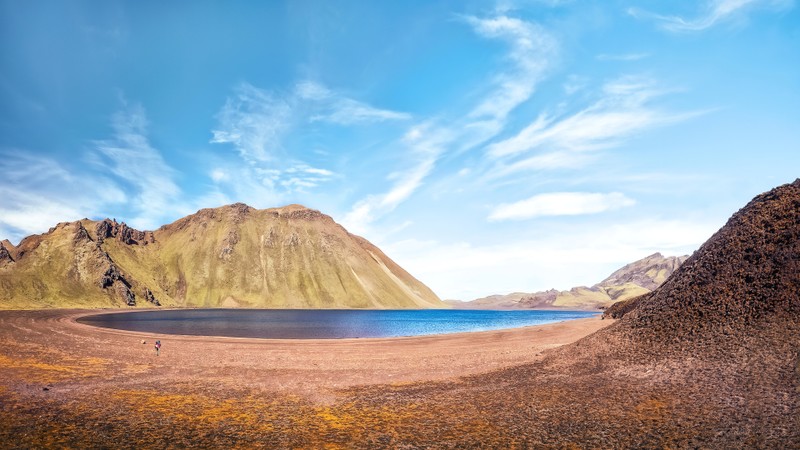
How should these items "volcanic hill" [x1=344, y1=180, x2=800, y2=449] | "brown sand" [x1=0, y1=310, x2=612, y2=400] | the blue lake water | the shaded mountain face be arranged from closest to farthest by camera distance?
"volcanic hill" [x1=344, y1=180, x2=800, y2=449]
the shaded mountain face
"brown sand" [x1=0, y1=310, x2=612, y2=400]
the blue lake water

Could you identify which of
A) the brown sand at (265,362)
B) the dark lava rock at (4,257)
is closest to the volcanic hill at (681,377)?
the brown sand at (265,362)

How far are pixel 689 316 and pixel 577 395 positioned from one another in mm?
10363

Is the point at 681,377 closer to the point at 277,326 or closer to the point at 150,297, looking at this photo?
the point at 277,326

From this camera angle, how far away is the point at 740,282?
2283 cm

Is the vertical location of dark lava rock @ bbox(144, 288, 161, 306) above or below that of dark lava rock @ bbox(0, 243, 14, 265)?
below

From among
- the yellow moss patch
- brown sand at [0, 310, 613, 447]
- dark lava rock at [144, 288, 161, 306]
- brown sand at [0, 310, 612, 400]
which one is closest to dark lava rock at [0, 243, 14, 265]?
dark lava rock at [144, 288, 161, 306]

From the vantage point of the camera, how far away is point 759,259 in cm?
2309

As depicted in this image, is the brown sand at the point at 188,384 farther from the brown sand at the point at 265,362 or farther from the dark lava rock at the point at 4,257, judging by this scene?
the dark lava rock at the point at 4,257

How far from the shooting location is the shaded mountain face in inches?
819

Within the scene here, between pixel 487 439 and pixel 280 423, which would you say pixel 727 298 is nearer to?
pixel 487 439

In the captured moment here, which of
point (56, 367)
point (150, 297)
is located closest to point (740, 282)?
point (56, 367)

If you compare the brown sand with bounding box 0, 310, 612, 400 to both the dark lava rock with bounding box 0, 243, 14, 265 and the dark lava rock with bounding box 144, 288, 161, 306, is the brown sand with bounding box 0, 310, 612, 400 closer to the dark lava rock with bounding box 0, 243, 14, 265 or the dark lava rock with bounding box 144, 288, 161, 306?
the dark lava rock with bounding box 0, 243, 14, 265

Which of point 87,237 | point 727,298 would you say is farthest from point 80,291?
point 727,298

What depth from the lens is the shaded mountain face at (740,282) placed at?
20.8m
